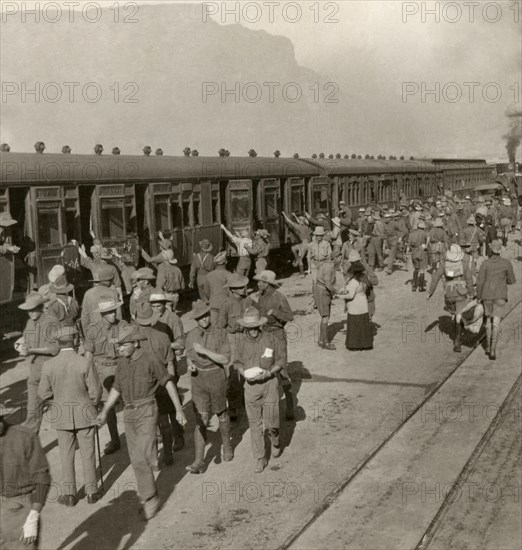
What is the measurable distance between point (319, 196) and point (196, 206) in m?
7.77

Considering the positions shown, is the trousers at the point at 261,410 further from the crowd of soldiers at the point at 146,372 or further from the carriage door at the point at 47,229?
the carriage door at the point at 47,229

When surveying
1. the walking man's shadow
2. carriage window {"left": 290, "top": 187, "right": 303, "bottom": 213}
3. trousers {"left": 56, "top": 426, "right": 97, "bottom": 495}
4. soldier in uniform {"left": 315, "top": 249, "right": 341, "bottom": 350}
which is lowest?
the walking man's shadow

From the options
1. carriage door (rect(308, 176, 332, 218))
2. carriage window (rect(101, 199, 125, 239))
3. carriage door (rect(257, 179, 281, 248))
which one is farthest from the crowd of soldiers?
carriage door (rect(308, 176, 332, 218))

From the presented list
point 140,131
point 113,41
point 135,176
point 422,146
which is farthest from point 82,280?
point 422,146

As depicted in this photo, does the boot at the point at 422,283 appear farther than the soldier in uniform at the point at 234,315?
Yes

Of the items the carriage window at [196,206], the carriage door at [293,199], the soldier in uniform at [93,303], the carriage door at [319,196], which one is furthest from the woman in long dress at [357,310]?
the carriage door at [319,196]

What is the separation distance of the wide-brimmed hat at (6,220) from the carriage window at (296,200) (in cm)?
Answer: 1168

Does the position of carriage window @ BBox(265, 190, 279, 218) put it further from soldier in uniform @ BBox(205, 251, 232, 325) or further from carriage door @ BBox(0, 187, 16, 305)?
carriage door @ BBox(0, 187, 16, 305)

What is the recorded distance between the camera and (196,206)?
17906mm

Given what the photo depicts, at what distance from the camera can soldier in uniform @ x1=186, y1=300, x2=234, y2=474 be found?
7.45 meters

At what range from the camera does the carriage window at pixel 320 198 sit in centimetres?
2438

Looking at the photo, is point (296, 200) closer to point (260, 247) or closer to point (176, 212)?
point (260, 247)

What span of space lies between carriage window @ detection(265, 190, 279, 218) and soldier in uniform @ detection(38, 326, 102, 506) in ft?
47.1

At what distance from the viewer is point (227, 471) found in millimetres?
7520
